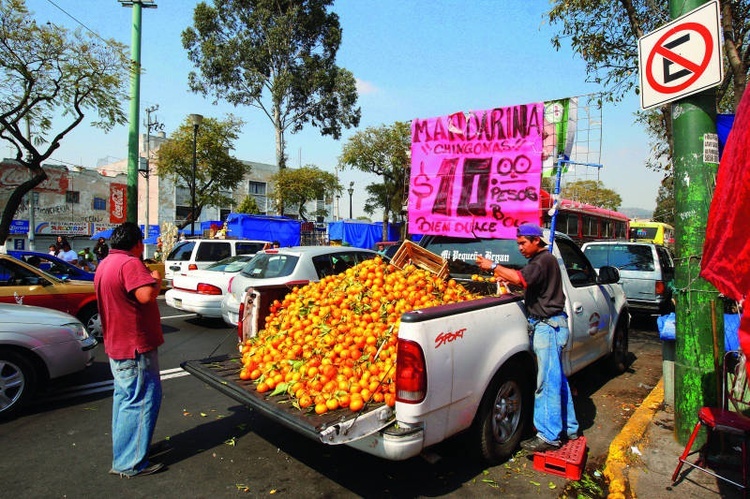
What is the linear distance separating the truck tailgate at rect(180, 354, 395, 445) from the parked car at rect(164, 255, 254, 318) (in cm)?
567

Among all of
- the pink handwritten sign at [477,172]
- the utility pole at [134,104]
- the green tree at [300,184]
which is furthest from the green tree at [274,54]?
the pink handwritten sign at [477,172]

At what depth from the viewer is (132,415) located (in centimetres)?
355

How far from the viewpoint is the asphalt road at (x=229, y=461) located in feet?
10.9

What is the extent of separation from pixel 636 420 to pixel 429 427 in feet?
8.93

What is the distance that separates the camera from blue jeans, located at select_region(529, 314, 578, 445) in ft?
12.3

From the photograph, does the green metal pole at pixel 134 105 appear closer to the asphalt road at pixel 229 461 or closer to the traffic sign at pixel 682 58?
the asphalt road at pixel 229 461

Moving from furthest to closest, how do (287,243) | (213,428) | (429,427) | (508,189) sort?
(287,243)
(508,189)
(213,428)
(429,427)

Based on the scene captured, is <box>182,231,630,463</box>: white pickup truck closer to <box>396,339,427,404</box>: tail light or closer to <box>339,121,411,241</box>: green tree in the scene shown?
<box>396,339,427,404</box>: tail light

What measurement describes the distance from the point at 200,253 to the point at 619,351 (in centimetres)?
1135

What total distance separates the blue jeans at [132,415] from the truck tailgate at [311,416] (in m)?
0.50

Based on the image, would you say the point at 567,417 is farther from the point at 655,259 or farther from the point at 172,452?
the point at 655,259

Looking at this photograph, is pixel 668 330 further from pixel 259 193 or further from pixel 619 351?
pixel 259 193

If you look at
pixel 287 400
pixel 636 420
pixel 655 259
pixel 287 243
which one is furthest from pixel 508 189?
pixel 287 243

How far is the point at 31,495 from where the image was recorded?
318cm
